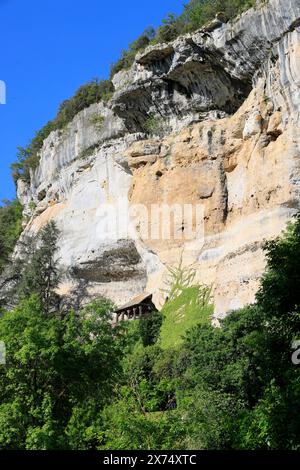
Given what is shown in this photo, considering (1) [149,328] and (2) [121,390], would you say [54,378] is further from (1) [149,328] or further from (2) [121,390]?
(1) [149,328]

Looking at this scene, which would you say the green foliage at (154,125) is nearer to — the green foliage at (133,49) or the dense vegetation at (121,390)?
the green foliage at (133,49)

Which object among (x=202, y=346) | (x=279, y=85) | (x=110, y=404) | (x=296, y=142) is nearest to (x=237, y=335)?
(x=202, y=346)

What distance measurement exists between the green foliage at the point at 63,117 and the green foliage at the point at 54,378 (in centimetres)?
2993

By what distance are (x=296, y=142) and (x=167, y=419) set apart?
16.3m

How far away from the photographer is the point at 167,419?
15.5 metres

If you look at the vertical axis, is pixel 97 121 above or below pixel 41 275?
above

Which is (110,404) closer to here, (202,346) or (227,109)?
(202,346)

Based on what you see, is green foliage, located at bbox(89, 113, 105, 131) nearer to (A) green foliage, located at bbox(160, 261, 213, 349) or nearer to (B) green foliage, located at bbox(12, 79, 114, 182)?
(B) green foliage, located at bbox(12, 79, 114, 182)

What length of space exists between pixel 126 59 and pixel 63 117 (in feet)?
27.3

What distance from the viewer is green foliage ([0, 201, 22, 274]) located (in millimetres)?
49938

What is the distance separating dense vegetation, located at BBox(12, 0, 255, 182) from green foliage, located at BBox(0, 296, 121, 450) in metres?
20.7

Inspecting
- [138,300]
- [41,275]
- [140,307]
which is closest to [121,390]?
[140,307]

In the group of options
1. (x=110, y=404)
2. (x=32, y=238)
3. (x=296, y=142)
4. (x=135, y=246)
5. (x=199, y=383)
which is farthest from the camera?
(x=32, y=238)

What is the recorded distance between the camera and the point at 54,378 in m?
16.2
